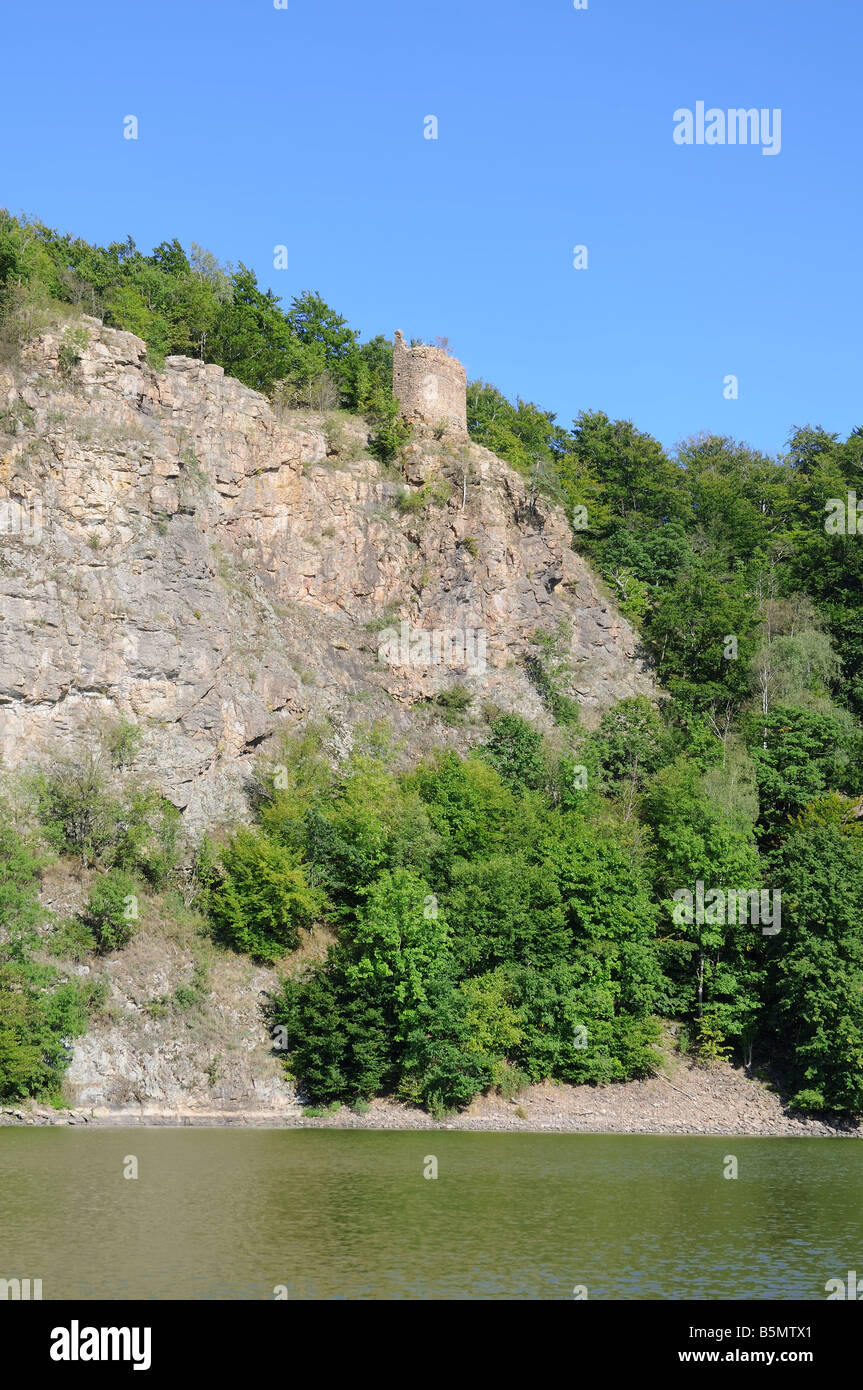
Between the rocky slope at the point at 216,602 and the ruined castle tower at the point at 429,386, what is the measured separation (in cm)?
155

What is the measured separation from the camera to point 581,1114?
41.9 meters

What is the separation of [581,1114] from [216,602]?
25.0 m

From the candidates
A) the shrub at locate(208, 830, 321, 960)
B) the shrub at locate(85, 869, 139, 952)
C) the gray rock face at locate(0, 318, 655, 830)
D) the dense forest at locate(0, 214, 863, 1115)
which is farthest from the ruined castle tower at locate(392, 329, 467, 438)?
the shrub at locate(85, 869, 139, 952)

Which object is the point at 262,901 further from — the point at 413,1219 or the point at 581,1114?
the point at 413,1219

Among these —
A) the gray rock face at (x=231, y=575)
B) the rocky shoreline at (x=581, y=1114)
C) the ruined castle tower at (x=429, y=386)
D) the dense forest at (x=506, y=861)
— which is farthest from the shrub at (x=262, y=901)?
the ruined castle tower at (x=429, y=386)

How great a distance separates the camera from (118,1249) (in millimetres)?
21188

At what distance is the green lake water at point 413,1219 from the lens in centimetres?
1952

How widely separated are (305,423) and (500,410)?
1821 cm

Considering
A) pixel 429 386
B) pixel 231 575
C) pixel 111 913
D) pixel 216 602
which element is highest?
pixel 429 386

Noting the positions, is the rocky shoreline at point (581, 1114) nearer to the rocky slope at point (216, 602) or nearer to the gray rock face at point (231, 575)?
the rocky slope at point (216, 602)

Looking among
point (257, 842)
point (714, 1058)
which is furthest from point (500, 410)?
point (714, 1058)

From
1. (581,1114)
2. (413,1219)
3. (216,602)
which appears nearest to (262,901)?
(581,1114)

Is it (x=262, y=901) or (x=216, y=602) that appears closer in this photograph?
(x=262, y=901)

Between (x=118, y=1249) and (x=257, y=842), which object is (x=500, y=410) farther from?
(x=118, y=1249)
